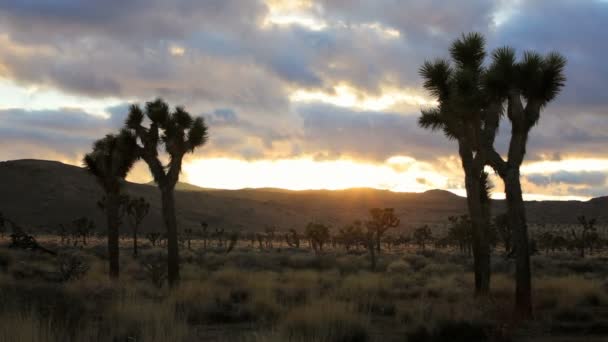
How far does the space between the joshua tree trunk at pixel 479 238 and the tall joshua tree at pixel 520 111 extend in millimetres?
3674

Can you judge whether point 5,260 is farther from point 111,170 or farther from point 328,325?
point 328,325

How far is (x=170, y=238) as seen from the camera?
21984 millimetres

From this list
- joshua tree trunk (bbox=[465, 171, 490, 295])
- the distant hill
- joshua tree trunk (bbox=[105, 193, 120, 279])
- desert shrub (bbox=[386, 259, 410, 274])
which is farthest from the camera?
the distant hill

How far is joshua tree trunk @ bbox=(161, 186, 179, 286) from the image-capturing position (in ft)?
71.3

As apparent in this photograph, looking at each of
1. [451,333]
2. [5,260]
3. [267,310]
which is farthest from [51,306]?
[5,260]

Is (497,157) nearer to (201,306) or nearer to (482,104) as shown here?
(482,104)

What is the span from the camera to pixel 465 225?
5775 cm

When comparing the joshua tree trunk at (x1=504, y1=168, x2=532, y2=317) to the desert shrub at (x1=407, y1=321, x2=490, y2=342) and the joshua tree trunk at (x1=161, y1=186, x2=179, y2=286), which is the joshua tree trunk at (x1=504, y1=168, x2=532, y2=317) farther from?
the joshua tree trunk at (x1=161, y1=186, x2=179, y2=286)

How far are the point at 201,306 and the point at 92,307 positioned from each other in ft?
9.36

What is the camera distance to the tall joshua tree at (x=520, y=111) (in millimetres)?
13914

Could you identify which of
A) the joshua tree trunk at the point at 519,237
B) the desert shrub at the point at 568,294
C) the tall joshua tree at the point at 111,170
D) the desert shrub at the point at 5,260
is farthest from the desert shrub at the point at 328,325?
the desert shrub at the point at 5,260

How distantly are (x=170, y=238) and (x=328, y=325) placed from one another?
41.5 feet

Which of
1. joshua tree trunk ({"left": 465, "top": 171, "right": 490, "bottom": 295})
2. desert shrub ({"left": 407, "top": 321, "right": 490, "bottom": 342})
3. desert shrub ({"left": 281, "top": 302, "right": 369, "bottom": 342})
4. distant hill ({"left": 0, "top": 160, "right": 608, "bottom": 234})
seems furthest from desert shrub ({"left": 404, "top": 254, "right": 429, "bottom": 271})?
distant hill ({"left": 0, "top": 160, "right": 608, "bottom": 234})

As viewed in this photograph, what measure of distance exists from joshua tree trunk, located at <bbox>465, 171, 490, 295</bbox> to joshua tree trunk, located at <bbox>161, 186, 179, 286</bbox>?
11.0m
